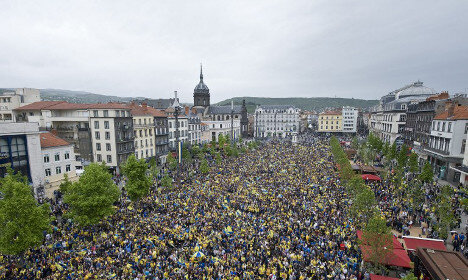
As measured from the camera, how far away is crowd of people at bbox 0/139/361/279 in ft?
69.5

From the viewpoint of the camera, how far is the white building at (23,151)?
35000mm

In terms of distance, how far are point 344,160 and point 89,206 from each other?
42.5 meters

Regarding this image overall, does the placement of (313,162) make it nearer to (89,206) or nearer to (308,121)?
(89,206)

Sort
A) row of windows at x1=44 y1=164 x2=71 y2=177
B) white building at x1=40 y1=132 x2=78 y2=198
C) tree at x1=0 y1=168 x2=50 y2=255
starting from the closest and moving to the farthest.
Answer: tree at x1=0 y1=168 x2=50 y2=255 < white building at x1=40 y1=132 x2=78 y2=198 < row of windows at x1=44 y1=164 x2=71 y2=177

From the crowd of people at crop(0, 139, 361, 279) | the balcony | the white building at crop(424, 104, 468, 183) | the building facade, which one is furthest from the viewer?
the building facade

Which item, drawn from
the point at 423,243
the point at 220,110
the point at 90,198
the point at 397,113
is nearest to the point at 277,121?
the point at 220,110

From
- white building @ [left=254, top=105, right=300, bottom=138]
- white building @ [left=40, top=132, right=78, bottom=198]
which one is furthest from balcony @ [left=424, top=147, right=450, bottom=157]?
white building @ [left=254, top=105, right=300, bottom=138]

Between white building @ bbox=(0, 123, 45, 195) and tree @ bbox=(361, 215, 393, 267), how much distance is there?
4260 cm

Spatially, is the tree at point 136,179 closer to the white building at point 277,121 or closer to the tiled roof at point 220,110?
the tiled roof at point 220,110

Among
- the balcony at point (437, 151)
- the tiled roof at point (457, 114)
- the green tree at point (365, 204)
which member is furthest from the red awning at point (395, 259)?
the tiled roof at point (457, 114)

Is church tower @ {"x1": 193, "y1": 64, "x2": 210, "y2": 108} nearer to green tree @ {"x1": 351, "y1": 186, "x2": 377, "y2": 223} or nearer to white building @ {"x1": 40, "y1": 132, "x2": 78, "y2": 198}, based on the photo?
white building @ {"x1": 40, "y1": 132, "x2": 78, "y2": 198}

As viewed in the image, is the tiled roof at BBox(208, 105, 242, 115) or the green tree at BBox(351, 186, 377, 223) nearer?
the green tree at BBox(351, 186, 377, 223)

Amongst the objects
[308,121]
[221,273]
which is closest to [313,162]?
[221,273]

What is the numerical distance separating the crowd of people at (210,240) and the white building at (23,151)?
7.15 meters
